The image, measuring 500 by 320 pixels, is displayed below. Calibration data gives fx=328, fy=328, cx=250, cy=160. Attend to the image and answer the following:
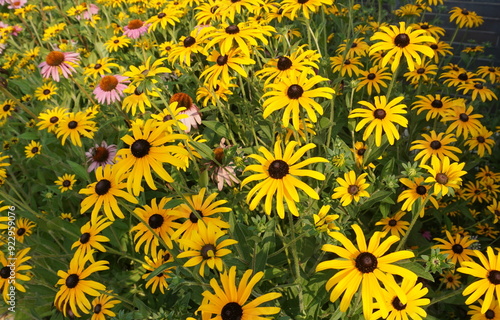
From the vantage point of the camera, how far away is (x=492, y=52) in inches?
142

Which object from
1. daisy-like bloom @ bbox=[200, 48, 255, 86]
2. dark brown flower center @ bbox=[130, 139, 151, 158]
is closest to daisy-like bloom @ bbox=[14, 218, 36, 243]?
dark brown flower center @ bbox=[130, 139, 151, 158]

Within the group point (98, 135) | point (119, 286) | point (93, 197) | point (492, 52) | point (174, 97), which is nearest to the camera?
point (93, 197)

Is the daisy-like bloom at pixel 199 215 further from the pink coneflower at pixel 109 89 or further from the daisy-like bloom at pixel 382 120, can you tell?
the pink coneflower at pixel 109 89

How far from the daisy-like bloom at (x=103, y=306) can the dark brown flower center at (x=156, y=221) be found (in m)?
0.41

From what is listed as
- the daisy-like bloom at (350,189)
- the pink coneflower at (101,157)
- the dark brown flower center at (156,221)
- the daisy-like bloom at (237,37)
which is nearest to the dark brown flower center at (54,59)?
the pink coneflower at (101,157)

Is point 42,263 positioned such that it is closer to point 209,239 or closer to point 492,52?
point 209,239

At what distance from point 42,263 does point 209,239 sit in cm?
160

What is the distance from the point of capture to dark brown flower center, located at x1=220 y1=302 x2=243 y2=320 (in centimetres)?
109

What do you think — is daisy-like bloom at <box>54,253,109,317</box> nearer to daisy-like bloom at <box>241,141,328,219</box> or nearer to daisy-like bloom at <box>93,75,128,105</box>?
daisy-like bloom at <box>241,141,328,219</box>

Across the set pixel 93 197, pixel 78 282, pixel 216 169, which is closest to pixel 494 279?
pixel 216 169

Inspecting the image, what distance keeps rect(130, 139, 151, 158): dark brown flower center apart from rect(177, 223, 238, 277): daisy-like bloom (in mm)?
374

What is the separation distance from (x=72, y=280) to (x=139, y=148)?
79 cm

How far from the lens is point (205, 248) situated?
4.20ft

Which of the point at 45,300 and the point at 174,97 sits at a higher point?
the point at 174,97
